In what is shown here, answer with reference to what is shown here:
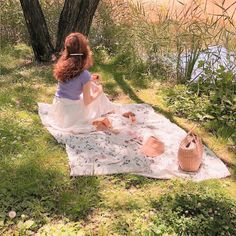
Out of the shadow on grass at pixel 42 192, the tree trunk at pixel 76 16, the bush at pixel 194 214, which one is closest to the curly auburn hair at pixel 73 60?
the shadow on grass at pixel 42 192

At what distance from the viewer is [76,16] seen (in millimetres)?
6801

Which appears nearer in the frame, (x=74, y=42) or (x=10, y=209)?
(x=10, y=209)

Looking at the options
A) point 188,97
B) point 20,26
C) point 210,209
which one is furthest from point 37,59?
point 210,209

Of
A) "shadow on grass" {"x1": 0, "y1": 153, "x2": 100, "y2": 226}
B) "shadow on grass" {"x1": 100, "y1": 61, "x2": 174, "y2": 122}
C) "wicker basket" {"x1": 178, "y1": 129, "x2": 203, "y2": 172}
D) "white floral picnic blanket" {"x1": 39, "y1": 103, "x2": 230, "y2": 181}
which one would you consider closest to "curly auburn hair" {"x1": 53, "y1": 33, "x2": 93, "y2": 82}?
"white floral picnic blanket" {"x1": 39, "y1": 103, "x2": 230, "y2": 181}

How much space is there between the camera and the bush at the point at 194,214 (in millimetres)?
3180

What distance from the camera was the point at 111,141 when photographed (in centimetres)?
460

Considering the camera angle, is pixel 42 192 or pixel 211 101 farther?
pixel 211 101

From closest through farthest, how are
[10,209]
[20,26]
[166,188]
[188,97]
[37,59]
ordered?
[10,209]
[166,188]
[188,97]
[37,59]
[20,26]

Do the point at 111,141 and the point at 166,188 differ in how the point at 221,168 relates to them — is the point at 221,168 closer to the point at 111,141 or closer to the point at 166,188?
the point at 166,188

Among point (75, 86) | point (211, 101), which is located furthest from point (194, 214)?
point (211, 101)

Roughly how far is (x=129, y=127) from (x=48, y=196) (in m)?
1.71

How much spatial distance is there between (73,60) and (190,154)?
1.69 m

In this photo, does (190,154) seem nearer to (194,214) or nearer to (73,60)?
(194,214)

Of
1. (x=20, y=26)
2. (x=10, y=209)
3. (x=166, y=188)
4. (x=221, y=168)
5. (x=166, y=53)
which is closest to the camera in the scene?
(x=10, y=209)
